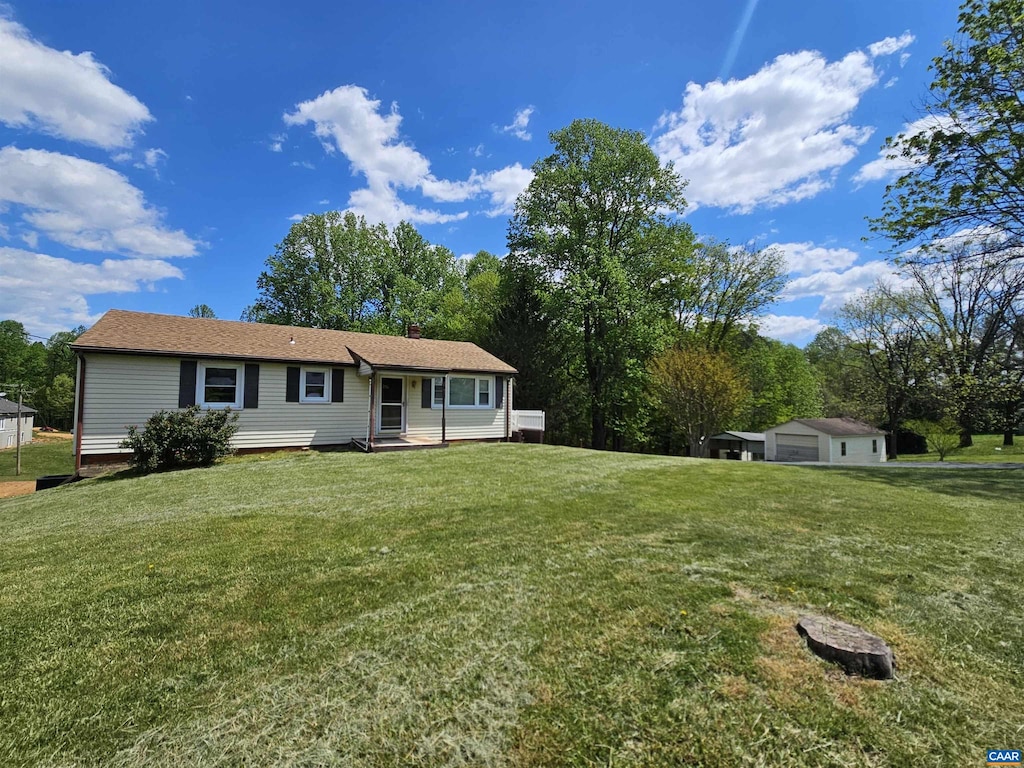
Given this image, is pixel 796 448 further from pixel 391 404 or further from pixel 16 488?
pixel 16 488

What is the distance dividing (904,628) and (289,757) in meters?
3.52

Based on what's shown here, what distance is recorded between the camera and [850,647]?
2.40 m

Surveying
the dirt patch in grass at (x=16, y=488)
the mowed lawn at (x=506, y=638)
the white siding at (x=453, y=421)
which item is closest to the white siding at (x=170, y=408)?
the white siding at (x=453, y=421)

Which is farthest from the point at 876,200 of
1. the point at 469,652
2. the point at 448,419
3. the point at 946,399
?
the point at 469,652

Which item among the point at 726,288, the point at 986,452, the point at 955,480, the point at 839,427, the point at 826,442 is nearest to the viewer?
the point at 955,480

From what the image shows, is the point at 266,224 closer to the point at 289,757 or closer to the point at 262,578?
the point at 262,578

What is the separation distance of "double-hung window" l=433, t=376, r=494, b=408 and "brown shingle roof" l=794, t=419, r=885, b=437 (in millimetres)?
19187

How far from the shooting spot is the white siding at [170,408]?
10875 mm

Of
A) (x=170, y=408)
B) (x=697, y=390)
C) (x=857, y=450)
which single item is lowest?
(x=857, y=450)

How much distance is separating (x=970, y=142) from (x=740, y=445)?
18347 millimetres

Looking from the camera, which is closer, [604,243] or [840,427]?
[604,243]

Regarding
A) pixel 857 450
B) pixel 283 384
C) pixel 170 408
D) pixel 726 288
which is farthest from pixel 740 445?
pixel 170 408

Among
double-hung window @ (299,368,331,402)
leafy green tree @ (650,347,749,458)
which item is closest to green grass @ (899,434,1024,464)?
leafy green tree @ (650,347,749,458)

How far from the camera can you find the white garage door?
24.1 metres
